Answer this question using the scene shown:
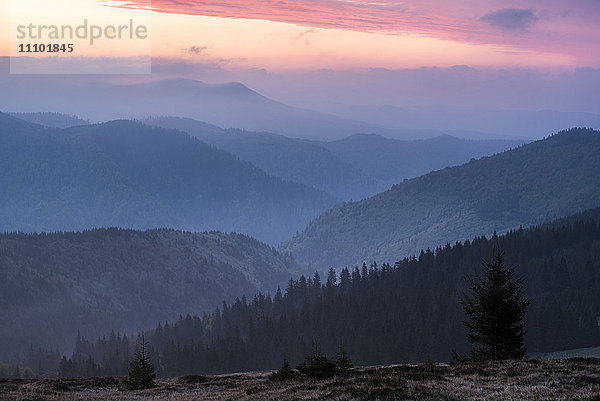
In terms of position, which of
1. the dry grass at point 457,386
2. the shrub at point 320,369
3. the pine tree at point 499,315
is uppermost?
the pine tree at point 499,315

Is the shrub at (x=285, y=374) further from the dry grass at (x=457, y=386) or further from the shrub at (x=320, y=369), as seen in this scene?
the shrub at (x=320, y=369)

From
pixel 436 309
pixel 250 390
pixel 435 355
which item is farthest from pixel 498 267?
pixel 436 309

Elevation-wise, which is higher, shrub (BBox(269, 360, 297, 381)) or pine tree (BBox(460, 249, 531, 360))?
pine tree (BBox(460, 249, 531, 360))

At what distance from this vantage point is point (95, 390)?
196 ft

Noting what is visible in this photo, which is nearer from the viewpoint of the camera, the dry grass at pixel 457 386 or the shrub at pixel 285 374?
the dry grass at pixel 457 386

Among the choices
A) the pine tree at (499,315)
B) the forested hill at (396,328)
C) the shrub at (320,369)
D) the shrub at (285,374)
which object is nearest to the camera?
the shrub at (320,369)

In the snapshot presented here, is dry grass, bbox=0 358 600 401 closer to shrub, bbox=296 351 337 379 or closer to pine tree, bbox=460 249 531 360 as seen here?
shrub, bbox=296 351 337 379

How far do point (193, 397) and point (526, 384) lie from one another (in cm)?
2329

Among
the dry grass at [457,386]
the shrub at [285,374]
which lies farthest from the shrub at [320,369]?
the shrub at [285,374]

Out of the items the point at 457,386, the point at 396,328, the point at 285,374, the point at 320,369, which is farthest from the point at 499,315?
the point at 396,328

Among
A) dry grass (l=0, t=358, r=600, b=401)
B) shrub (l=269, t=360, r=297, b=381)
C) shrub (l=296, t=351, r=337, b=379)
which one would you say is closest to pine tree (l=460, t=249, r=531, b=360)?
dry grass (l=0, t=358, r=600, b=401)

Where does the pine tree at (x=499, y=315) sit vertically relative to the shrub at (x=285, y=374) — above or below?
above

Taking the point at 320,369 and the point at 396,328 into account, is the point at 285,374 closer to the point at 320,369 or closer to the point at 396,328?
the point at 320,369

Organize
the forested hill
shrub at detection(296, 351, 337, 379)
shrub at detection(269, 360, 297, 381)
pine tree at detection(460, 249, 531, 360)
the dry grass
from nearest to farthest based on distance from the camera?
1. the dry grass
2. shrub at detection(296, 351, 337, 379)
3. shrub at detection(269, 360, 297, 381)
4. pine tree at detection(460, 249, 531, 360)
5. the forested hill
